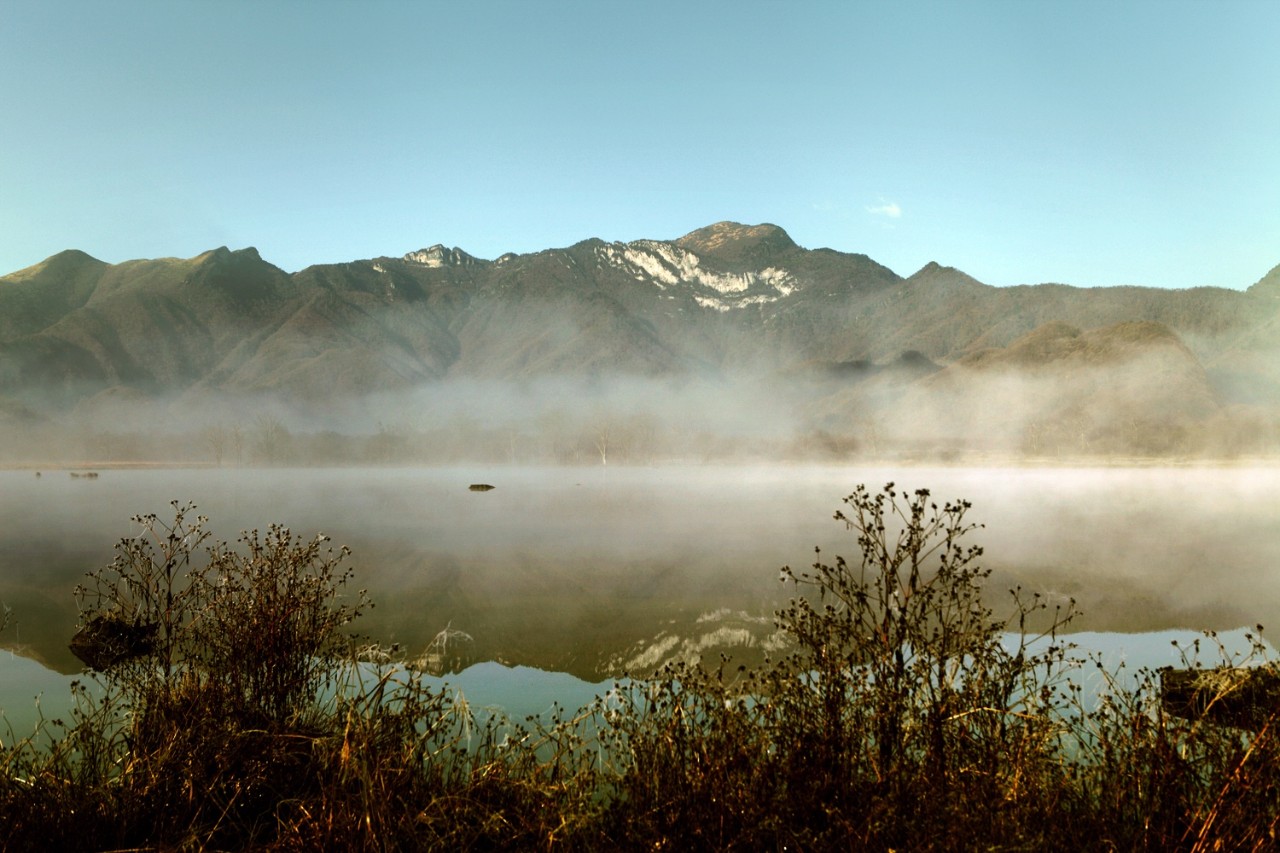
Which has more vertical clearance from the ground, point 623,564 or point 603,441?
point 603,441

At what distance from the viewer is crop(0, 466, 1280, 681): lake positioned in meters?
14.6

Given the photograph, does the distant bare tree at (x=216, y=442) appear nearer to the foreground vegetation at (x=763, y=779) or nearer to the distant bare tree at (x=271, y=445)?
the distant bare tree at (x=271, y=445)

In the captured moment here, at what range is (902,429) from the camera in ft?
596

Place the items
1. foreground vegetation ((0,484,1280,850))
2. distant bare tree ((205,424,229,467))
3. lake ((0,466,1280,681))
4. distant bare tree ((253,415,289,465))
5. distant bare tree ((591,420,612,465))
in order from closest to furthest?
1. foreground vegetation ((0,484,1280,850))
2. lake ((0,466,1280,681))
3. distant bare tree ((205,424,229,467))
4. distant bare tree ((253,415,289,465))
5. distant bare tree ((591,420,612,465))

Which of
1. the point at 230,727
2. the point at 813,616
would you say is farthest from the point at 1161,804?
the point at 230,727

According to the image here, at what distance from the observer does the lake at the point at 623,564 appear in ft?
47.8

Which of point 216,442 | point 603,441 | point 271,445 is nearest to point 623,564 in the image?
point 603,441

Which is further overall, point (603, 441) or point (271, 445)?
point (603, 441)

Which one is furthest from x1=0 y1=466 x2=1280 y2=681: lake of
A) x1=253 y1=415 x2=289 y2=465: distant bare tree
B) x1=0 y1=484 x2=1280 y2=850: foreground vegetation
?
x1=253 y1=415 x2=289 y2=465: distant bare tree

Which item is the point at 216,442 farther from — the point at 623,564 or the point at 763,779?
the point at 763,779

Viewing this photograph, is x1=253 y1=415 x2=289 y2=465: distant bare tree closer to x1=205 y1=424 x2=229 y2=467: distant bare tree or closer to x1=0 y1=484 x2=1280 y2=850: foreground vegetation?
x1=205 y1=424 x2=229 y2=467: distant bare tree

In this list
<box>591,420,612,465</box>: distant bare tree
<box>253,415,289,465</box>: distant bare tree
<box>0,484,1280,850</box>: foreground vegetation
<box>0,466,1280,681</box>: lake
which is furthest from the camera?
<box>591,420,612,465</box>: distant bare tree

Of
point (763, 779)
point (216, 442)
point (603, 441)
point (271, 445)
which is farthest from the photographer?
point (603, 441)

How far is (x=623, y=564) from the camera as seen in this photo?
2248 centimetres
